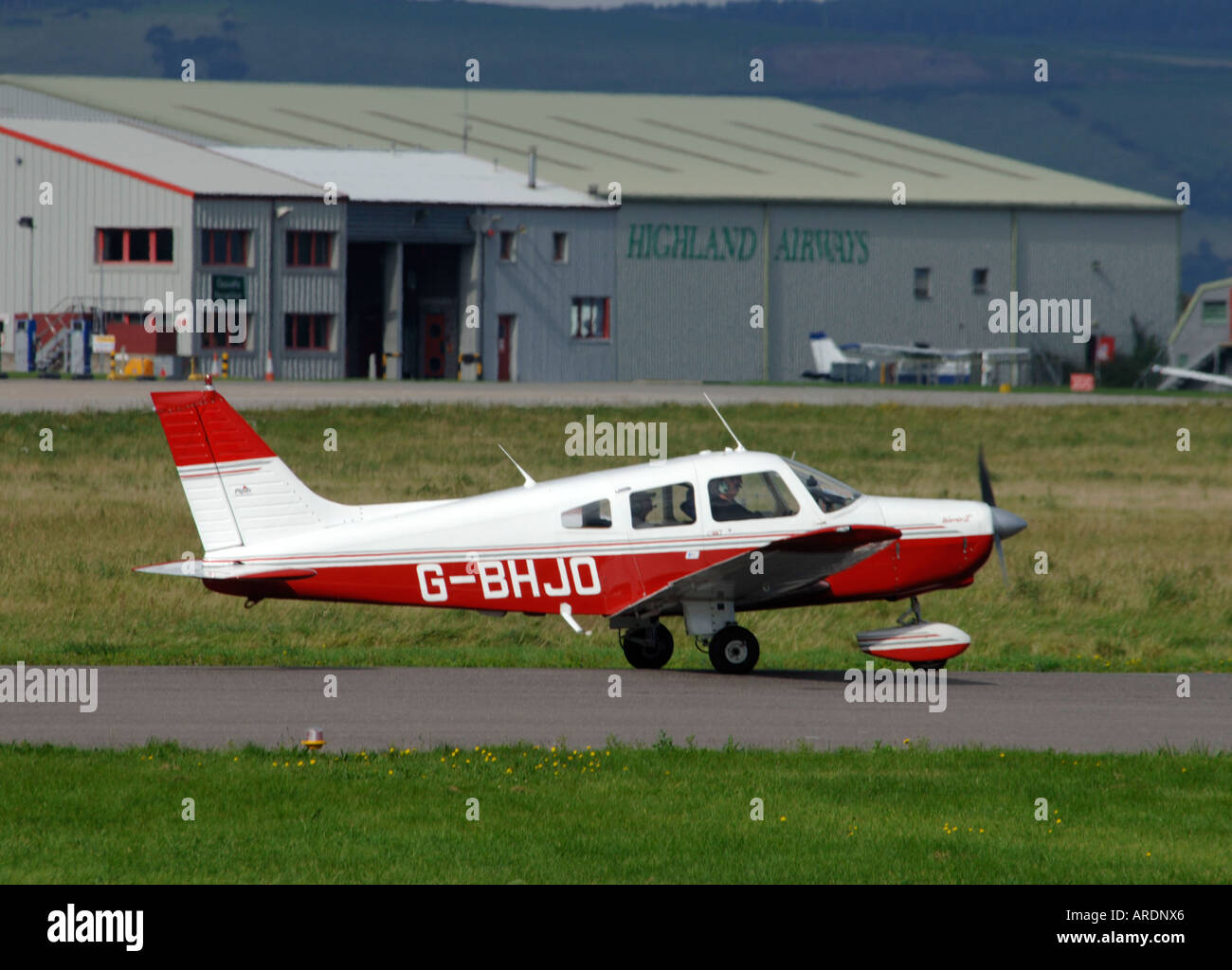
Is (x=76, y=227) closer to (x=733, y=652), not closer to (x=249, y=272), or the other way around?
(x=249, y=272)

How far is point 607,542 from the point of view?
54.8 ft

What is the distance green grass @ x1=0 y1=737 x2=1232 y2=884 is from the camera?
9570 millimetres

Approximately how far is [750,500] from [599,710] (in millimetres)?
2937

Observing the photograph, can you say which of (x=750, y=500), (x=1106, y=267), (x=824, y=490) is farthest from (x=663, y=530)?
(x=1106, y=267)

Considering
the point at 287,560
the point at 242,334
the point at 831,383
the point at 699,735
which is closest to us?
the point at 699,735

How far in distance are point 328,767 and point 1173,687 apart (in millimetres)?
8818

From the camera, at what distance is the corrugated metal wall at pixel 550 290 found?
234 ft

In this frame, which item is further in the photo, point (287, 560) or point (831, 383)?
point (831, 383)

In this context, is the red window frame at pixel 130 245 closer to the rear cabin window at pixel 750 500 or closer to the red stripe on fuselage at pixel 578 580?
the red stripe on fuselage at pixel 578 580

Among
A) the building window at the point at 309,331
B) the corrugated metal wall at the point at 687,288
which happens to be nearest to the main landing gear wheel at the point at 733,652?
the building window at the point at 309,331

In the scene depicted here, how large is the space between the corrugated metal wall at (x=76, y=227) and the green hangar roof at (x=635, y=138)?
555 inches

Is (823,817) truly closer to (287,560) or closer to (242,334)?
(287,560)

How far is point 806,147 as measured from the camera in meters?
86.6

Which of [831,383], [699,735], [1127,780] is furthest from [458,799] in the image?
[831,383]
